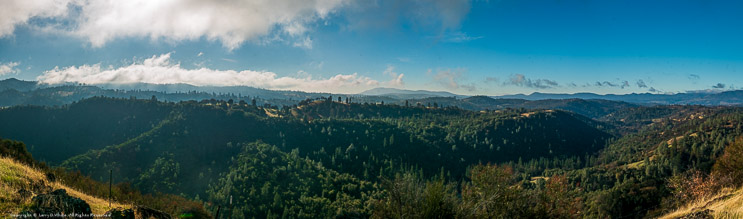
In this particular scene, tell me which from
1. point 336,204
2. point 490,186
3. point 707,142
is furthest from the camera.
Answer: point 707,142

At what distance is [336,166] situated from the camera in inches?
7298

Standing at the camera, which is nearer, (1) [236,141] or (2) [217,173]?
(2) [217,173]

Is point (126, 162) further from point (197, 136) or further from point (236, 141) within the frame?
point (236, 141)

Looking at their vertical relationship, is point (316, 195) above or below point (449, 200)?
below

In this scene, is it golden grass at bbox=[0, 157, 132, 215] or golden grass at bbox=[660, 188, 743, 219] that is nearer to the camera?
golden grass at bbox=[0, 157, 132, 215]

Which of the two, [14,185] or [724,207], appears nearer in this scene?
[14,185]

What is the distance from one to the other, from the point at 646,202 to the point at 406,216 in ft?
295

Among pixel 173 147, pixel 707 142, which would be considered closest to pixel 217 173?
pixel 173 147

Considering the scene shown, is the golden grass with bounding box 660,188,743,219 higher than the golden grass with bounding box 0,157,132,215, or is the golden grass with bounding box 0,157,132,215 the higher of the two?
the golden grass with bounding box 0,157,132,215

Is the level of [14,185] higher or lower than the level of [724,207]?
higher

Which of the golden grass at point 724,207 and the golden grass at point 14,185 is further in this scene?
the golden grass at point 724,207

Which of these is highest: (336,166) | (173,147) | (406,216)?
(406,216)

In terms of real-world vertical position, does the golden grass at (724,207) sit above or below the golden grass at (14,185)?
below

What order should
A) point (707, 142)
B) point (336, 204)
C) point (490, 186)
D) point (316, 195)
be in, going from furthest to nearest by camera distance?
point (707, 142)
point (316, 195)
point (336, 204)
point (490, 186)
